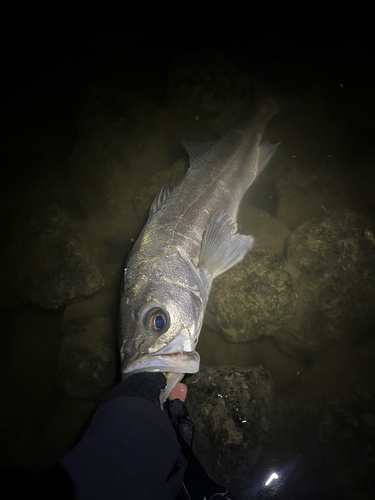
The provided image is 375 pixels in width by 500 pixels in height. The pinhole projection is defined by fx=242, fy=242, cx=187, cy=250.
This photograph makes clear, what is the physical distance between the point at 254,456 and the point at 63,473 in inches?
81.5

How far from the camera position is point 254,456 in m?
2.40

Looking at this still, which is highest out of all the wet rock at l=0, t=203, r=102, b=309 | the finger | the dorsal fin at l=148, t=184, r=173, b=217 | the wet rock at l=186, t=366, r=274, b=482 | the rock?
the dorsal fin at l=148, t=184, r=173, b=217

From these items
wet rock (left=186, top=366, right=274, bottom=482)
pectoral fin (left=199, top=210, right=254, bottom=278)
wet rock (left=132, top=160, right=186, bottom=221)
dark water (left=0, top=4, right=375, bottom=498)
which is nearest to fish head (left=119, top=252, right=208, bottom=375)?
pectoral fin (left=199, top=210, right=254, bottom=278)

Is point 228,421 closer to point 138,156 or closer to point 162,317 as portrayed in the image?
point 162,317

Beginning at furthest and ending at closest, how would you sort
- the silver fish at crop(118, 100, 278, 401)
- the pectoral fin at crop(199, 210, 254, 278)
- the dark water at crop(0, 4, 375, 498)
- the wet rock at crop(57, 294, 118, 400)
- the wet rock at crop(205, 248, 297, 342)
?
1. the dark water at crop(0, 4, 375, 498)
2. the wet rock at crop(57, 294, 118, 400)
3. the wet rock at crop(205, 248, 297, 342)
4. the pectoral fin at crop(199, 210, 254, 278)
5. the silver fish at crop(118, 100, 278, 401)

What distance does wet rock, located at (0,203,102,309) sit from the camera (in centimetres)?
337

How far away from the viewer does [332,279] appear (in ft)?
9.76

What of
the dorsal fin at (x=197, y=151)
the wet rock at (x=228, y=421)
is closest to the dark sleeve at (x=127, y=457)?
the wet rock at (x=228, y=421)

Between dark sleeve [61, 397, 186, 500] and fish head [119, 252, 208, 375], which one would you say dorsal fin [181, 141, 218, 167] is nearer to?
fish head [119, 252, 208, 375]

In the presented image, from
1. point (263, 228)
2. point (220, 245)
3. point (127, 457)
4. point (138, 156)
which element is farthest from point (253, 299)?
point (138, 156)

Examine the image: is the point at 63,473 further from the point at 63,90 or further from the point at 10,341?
the point at 63,90

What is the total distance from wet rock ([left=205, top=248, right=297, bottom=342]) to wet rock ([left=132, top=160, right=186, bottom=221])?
5.39 ft

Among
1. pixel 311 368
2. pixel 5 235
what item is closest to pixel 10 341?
pixel 5 235

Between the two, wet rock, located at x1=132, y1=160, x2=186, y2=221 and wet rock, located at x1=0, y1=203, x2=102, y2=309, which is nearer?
wet rock, located at x1=0, y1=203, x2=102, y2=309
